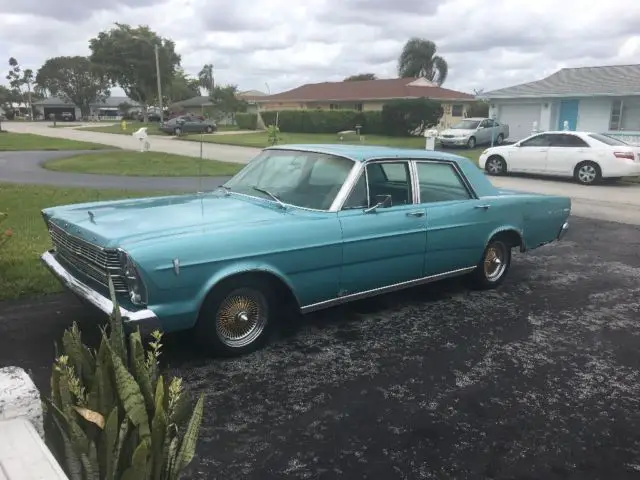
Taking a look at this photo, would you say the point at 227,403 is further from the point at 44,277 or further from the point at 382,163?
the point at 44,277

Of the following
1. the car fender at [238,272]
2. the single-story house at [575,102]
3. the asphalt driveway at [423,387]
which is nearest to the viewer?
the asphalt driveway at [423,387]

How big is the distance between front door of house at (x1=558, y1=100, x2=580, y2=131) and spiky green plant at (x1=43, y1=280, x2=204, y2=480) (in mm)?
31491

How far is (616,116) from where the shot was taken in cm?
2856

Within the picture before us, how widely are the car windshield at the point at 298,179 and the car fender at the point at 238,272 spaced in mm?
732

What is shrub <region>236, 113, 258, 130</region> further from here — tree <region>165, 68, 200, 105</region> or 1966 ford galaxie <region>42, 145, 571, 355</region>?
1966 ford galaxie <region>42, 145, 571, 355</region>

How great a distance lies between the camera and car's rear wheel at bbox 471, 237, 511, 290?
593 centimetres

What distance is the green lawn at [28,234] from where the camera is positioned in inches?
221

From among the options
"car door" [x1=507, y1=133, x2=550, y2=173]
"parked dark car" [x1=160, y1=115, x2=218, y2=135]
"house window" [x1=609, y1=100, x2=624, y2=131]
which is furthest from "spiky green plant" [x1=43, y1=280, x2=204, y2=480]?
"parked dark car" [x1=160, y1=115, x2=218, y2=135]

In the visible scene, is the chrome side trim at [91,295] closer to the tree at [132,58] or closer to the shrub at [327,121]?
the shrub at [327,121]

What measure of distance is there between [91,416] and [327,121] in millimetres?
38503

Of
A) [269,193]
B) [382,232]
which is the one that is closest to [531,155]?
[382,232]

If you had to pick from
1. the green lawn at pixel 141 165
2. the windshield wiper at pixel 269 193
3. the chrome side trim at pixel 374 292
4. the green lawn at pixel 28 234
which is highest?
the windshield wiper at pixel 269 193

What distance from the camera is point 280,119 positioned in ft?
139

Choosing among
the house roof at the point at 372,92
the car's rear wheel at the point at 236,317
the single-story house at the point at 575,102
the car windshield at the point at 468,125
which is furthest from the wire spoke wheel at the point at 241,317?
the house roof at the point at 372,92
